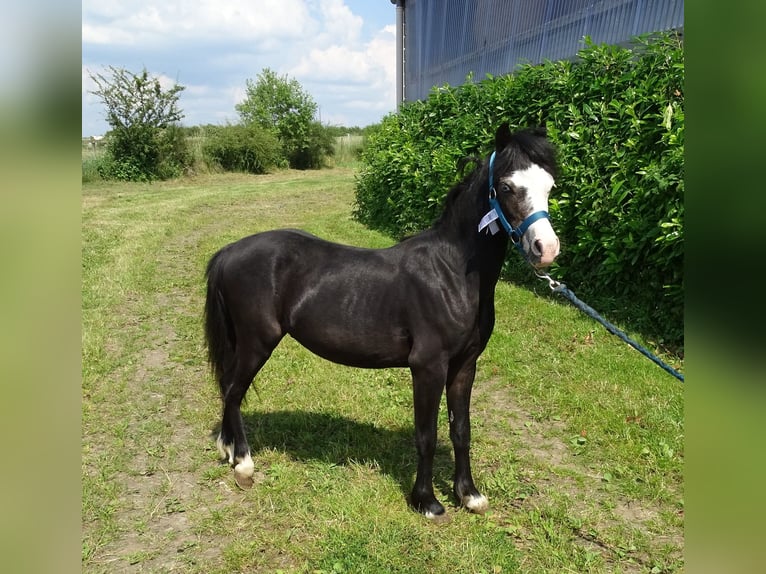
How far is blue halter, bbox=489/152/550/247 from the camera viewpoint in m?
2.67

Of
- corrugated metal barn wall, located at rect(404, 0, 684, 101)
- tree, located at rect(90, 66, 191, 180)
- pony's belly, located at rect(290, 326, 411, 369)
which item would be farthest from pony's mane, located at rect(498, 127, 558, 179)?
tree, located at rect(90, 66, 191, 180)

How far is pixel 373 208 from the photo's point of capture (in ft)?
43.9

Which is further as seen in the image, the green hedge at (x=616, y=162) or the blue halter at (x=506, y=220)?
the green hedge at (x=616, y=162)

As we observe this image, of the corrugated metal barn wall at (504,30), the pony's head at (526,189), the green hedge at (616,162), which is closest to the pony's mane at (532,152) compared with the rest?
the pony's head at (526,189)

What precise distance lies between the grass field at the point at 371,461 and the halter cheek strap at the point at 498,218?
1.74 meters

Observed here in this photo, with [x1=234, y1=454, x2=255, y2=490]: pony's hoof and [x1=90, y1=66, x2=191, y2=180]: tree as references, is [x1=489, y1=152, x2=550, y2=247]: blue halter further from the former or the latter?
[x1=90, y1=66, x2=191, y2=180]: tree

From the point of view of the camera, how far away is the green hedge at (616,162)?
534 cm

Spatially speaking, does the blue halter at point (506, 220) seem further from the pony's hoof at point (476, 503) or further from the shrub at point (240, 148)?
the shrub at point (240, 148)

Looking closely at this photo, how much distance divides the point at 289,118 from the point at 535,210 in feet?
111

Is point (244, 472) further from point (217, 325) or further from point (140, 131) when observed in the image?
point (140, 131)

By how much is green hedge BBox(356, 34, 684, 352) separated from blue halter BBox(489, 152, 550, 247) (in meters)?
1.62

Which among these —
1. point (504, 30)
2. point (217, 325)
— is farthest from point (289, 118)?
point (217, 325)

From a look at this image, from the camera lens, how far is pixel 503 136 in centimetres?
286
